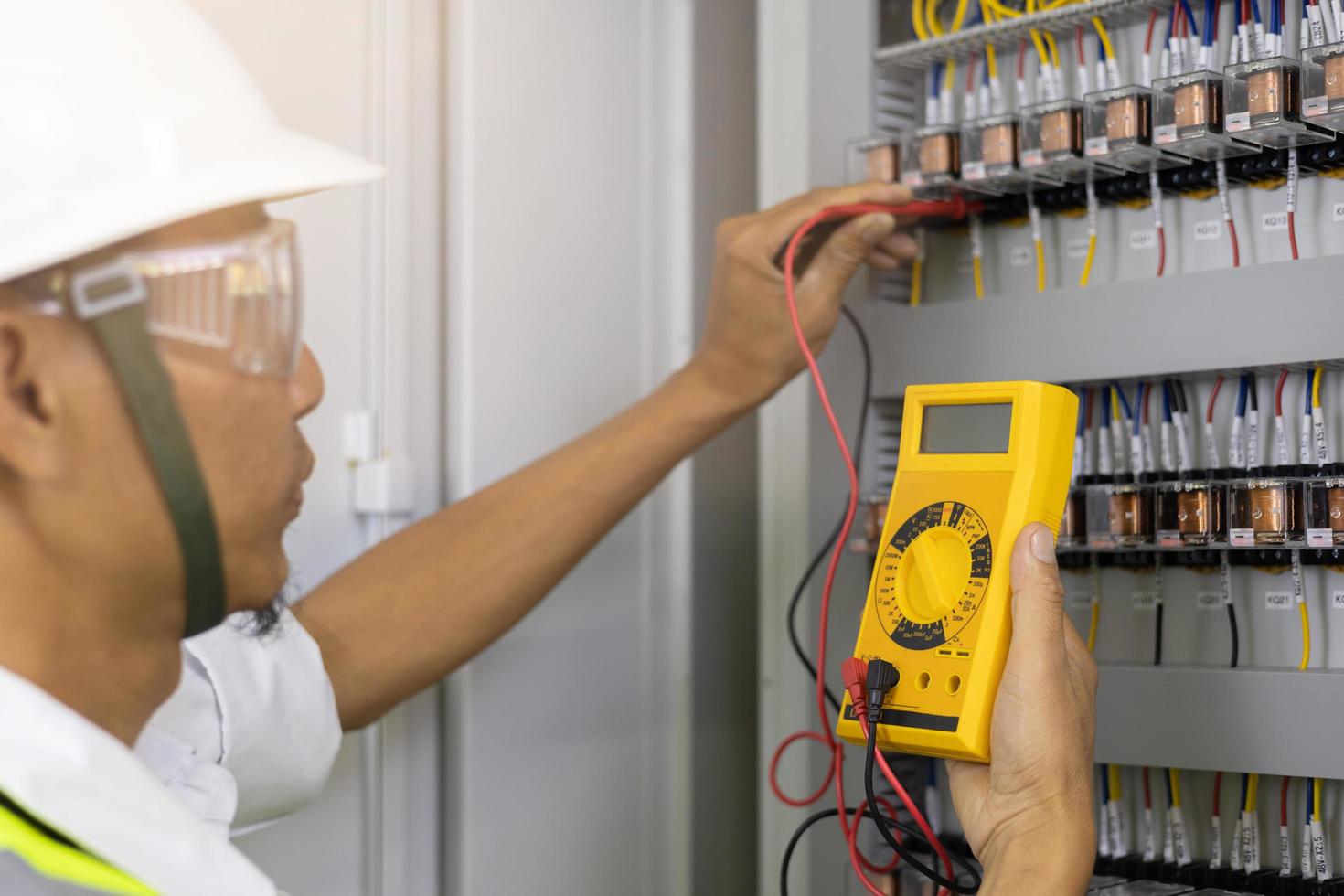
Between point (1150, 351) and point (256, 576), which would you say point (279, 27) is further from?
point (1150, 351)

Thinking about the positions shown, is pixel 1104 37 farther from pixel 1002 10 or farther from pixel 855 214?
pixel 855 214


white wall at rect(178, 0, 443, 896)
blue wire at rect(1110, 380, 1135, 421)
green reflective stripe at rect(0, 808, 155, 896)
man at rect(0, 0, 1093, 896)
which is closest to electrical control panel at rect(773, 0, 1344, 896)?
blue wire at rect(1110, 380, 1135, 421)

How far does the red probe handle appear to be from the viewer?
4.32 feet

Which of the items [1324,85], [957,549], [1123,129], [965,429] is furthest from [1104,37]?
[957,549]

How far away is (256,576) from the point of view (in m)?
0.94

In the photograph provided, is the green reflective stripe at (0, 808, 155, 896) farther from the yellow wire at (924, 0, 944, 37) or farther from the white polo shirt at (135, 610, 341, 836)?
the yellow wire at (924, 0, 944, 37)

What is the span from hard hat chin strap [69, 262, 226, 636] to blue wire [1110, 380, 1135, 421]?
2.85ft

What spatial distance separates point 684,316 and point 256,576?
2.83ft

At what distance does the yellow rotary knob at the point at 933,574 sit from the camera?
1.06m

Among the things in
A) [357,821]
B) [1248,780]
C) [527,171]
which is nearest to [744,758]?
[357,821]

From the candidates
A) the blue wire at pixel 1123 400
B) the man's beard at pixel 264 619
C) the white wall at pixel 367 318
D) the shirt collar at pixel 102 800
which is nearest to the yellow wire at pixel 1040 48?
the blue wire at pixel 1123 400

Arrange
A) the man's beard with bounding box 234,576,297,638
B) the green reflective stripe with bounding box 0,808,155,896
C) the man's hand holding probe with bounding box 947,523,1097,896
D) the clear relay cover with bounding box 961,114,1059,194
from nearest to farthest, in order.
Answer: the green reflective stripe with bounding box 0,808,155,896, the man's hand holding probe with bounding box 947,523,1097,896, the man's beard with bounding box 234,576,297,638, the clear relay cover with bounding box 961,114,1059,194

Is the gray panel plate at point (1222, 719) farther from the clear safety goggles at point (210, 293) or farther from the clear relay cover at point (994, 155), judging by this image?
the clear safety goggles at point (210, 293)

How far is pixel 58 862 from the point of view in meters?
0.77
